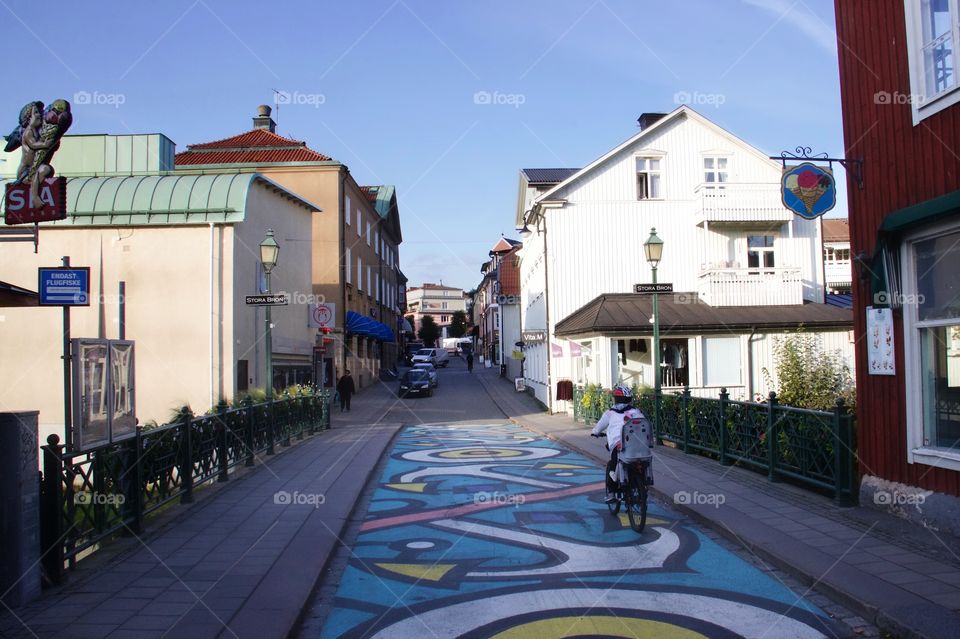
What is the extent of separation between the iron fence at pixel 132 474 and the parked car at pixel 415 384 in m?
23.3

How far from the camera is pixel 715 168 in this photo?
95.7 feet

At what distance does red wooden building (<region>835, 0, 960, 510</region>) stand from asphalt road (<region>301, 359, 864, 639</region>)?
2324 millimetres

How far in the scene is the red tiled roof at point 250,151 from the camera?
3862 cm

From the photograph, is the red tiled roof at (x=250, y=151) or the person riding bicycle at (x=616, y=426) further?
the red tiled roof at (x=250, y=151)

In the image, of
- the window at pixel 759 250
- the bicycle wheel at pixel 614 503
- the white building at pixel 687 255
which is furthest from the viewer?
the window at pixel 759 250

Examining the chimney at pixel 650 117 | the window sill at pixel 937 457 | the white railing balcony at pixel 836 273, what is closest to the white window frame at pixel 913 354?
the window sill at pixel 937 457

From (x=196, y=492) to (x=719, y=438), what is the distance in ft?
28.1

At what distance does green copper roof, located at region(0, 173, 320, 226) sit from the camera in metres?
22.2

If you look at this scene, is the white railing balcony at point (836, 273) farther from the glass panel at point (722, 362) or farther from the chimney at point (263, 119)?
the chimney at point (263, 119)

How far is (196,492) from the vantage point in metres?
11.0

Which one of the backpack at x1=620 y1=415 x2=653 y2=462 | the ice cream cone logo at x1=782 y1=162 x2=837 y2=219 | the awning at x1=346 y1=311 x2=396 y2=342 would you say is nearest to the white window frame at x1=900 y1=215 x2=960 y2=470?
the ice cream cone logo at x1=782 y1=162 x2=837 y2=219

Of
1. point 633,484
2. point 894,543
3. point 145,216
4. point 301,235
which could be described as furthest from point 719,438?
point 301,235

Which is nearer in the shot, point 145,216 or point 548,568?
point 548,568

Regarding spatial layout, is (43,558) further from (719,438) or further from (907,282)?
(719,438)
